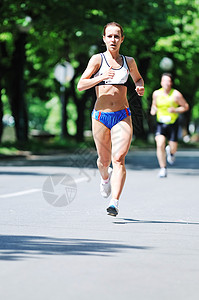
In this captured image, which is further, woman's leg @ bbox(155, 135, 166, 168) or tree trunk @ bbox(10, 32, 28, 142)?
tree trunk @ bbox(10, 32, 28, 142)

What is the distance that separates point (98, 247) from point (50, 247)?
39 centimetres

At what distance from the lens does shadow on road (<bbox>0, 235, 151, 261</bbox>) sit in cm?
609

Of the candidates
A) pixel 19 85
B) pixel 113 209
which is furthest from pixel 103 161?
pixel 19 85

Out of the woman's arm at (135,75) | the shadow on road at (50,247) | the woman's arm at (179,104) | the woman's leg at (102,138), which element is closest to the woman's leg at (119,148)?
the woman's leg at (102,138)

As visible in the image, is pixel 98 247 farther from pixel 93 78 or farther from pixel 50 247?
pixel 93 78

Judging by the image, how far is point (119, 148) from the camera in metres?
8.33

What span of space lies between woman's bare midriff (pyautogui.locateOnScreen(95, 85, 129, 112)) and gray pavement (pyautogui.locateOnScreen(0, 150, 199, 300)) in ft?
3.86

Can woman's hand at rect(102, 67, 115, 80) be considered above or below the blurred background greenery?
above

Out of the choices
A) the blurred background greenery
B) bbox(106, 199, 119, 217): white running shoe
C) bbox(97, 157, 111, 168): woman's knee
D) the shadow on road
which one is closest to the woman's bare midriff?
the blurred background greenery

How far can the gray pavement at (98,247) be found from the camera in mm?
4848

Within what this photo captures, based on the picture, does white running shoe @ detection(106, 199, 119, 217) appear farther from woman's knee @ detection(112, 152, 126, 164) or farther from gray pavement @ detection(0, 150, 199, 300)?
woman's knee @ detection(112, 152, 126, 164)

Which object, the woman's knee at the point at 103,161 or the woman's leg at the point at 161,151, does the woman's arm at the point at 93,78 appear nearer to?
the woman's knee at the point at 103,161

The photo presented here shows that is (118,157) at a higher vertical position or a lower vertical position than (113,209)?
higher

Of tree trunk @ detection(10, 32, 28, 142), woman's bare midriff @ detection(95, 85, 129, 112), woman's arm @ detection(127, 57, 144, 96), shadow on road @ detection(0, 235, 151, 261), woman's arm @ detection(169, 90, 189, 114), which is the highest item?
woman's arm @ detection(127, 57, 144, 96)
